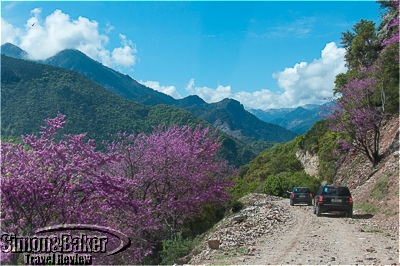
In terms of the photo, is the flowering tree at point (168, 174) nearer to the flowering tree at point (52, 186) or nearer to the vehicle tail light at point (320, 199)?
the vehicle tail light at point (320, 199)

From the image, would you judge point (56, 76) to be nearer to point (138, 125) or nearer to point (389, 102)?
point (138, 125)

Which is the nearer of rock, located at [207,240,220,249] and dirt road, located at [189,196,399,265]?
dirt road, located at [189,196,399,265]

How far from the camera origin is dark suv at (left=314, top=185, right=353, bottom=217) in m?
17.3

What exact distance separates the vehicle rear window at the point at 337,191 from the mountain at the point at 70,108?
103330 millimetres

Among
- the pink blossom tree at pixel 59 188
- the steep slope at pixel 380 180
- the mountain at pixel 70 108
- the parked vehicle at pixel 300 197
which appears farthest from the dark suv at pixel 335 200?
the mountain at pixel 70 108

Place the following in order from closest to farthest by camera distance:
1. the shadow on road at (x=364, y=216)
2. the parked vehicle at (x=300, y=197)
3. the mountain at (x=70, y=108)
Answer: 1. the shadow on road at (x=364, y=216)
2. the parked vehicle at (x=300, y=197)
3. the mountain at (x=70, y=108)

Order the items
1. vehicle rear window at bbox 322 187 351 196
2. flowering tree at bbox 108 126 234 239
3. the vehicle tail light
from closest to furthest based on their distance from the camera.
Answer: flowering tree at bbox 108 126 234 239
vehicle rear window at bbox 322 187 351 196
the vehicle tail light

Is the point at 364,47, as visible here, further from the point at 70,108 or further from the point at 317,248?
the point at 70,108

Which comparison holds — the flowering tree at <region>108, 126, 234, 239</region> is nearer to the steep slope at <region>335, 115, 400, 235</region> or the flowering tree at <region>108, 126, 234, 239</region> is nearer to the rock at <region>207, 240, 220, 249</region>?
the rock at <region>207, 240, 220, 249</region>

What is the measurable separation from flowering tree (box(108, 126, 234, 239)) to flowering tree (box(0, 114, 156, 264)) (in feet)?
22.1

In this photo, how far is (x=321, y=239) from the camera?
11586 mm

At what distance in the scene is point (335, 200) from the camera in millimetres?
17641

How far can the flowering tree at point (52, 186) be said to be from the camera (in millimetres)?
6895

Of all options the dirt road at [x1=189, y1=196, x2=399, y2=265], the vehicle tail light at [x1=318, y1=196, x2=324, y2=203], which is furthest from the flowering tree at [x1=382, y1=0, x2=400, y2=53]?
the dirt road at [x1=189, y1=196, x2=399, y2=265]
